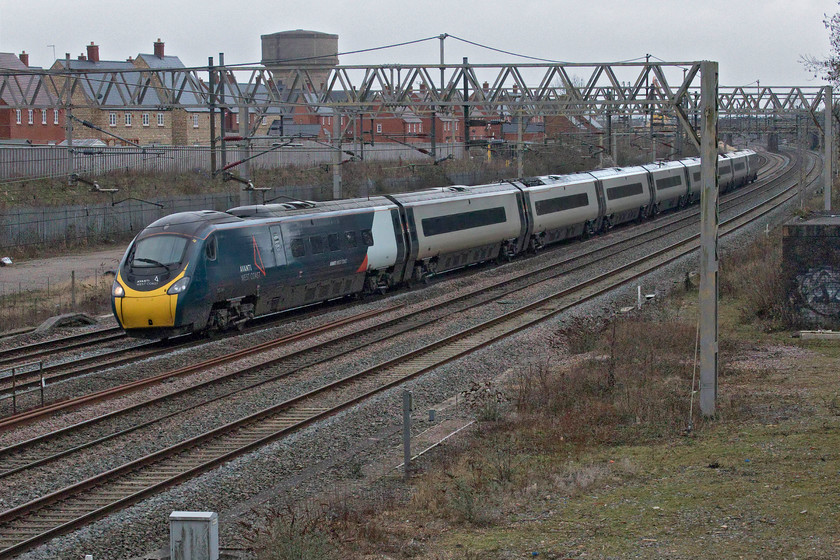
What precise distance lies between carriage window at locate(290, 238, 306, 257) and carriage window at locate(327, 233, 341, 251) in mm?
1071

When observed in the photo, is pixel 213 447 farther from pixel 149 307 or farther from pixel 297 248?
pixel 297 248

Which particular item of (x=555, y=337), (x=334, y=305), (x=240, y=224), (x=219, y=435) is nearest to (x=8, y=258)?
(x=334, y=305)

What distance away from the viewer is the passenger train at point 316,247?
64.9 ft

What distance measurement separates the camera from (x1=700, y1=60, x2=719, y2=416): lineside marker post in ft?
44.0

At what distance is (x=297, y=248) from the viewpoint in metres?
23.0

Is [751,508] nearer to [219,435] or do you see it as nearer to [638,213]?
[219,435]

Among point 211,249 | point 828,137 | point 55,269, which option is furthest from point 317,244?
point 828,137

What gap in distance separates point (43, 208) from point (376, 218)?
2080cm

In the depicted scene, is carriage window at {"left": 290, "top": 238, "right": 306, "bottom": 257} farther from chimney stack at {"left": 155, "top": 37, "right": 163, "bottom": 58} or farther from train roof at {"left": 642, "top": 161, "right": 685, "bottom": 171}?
chimney stack at {"left": 155, "top": 37, "right": 163, "bottom": 58}

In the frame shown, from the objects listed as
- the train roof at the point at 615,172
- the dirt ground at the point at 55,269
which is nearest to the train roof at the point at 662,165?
the train roof at the point at 615,172

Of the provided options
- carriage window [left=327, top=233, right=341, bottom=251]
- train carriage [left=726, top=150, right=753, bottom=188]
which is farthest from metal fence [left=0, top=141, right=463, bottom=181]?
train carriage [left=726, top=150, right=753, bottom=188]

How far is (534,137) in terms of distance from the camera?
9719 cm

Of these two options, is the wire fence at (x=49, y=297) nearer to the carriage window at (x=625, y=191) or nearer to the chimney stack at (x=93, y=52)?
the carriage window at (x=625, y=191)

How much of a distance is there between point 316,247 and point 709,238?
11785mm
